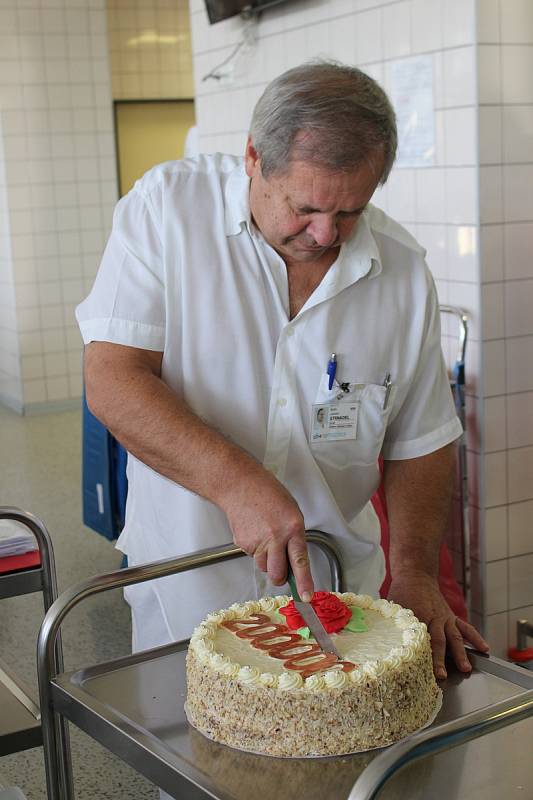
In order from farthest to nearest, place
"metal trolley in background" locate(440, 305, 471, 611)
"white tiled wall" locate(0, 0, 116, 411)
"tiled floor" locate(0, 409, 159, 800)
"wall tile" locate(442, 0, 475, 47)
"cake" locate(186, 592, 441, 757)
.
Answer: "white tiled wall" locate(0, 0, 116, 411), "metal trolley in background" locate(440, 305, 471, 611), "wall tile" locate(442, 0, 475, 47), "tiled floor" locate(0, 409, 159, 800), "cake" locate(186, 592, 441, 757)

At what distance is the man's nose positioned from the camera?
1.52m

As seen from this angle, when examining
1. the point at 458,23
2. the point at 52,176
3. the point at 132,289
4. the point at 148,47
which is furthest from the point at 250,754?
the point at 148,47

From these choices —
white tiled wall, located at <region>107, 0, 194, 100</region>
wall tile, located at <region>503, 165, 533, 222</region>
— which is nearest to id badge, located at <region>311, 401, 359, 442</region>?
wall tile, located at <region>503, 165, 533, 222</region>

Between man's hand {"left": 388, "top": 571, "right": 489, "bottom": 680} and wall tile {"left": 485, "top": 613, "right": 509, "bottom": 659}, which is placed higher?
man's hand {"left": 388, "top": 571, "right": 489, "bottom": 680}

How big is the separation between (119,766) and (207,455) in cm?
166

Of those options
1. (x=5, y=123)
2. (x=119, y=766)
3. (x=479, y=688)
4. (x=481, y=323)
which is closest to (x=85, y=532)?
(x=119, y=766)

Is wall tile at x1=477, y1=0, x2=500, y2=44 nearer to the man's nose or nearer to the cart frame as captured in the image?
the man's nose

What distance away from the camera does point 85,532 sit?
4855 mm

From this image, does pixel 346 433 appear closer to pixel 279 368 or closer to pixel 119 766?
pixel 279 368

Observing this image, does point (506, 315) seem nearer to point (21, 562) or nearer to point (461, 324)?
point (461, 324)

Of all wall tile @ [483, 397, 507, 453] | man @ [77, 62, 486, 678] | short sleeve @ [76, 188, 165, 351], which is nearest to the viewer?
man @ [77, 62, 486, 678]

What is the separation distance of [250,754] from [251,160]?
866 mm

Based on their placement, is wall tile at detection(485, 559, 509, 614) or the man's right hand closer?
the man's right hand

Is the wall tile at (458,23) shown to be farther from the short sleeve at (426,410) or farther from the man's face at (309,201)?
the man's face at (309,201)
